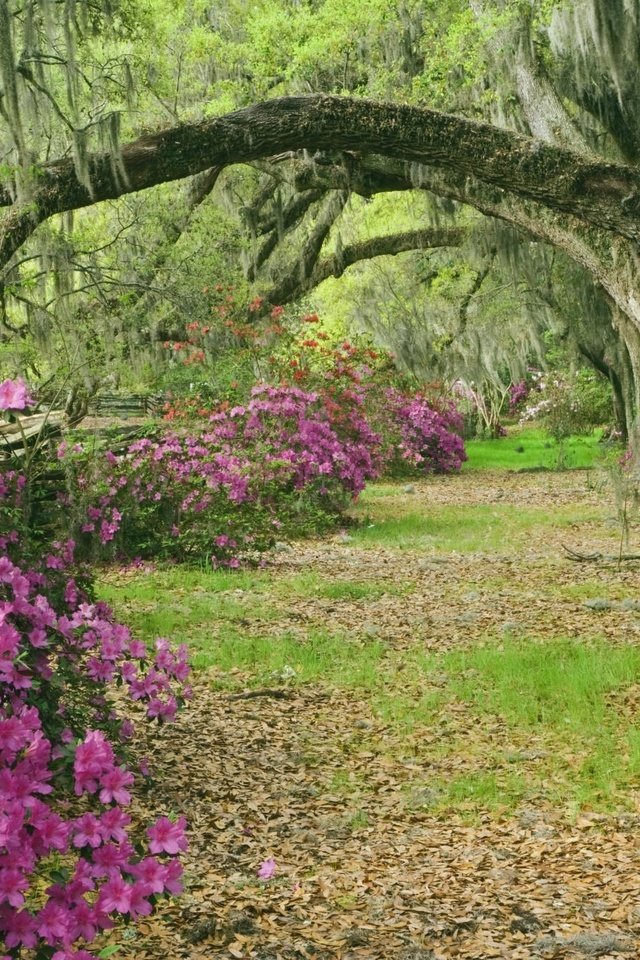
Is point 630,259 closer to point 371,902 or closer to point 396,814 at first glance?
point 396,814

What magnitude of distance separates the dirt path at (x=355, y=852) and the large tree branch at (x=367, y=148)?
3.70m

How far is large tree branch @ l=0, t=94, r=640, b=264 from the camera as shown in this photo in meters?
7.83

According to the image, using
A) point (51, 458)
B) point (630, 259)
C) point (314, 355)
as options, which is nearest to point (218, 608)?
point (51, 458)

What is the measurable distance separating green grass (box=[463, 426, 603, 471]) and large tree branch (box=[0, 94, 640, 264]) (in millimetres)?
12611

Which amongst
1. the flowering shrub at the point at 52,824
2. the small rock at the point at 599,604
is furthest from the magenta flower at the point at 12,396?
the small rock at the point at 599,604

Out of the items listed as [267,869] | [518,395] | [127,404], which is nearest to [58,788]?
[267,869]

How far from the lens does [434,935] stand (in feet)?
11.5

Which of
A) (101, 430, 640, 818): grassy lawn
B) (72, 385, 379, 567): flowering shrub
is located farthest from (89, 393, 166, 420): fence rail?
(101, 430, 640, 818): grassy lawn

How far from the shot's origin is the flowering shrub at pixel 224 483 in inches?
401

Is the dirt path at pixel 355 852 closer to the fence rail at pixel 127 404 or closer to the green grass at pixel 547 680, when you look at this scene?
the green grass at pixel 547 680

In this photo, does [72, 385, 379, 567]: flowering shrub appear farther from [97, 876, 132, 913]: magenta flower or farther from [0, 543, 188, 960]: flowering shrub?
[97, 876, 132, 913]: magenta flower

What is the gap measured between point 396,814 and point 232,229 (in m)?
14.4

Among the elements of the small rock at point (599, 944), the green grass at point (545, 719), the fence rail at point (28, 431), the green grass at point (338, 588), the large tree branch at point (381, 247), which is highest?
the large tree branch at point (381, 247)

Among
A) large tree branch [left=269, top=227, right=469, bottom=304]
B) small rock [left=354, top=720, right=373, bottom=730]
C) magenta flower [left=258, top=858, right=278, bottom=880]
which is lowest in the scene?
small rock [left=354, top=720, right=373, bottom=730]
